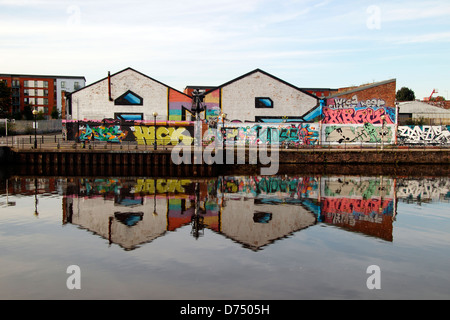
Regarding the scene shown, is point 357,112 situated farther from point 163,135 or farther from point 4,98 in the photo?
point 4,98

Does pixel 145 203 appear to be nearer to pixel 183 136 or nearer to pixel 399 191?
pixel 399 191

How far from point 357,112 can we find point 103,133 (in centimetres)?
3521

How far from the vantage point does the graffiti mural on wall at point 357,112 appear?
55938 millimetres

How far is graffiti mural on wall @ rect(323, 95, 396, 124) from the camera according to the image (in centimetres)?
5594

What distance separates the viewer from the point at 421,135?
5612 cm

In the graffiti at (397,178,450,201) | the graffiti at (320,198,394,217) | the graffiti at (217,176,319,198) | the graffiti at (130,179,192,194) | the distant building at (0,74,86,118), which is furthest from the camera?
the distant building at (0,74,86,118)

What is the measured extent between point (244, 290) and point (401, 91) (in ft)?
484

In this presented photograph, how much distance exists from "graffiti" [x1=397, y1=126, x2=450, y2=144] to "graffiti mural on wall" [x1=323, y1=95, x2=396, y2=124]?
2126mm

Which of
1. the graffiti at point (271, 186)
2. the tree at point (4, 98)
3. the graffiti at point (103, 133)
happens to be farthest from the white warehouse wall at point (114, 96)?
the tree at point (4, 98)

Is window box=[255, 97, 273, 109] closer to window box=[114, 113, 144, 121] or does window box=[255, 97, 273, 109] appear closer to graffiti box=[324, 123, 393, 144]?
graffiti box=[324, 123, 393, 144]

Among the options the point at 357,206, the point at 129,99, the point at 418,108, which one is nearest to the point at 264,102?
the point at 129,99

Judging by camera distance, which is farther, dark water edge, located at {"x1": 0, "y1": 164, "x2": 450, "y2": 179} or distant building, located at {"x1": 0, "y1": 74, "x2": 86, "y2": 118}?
distant building, located at {"x1": 0, "y1": 74, "x2": 86, "y2": 118}

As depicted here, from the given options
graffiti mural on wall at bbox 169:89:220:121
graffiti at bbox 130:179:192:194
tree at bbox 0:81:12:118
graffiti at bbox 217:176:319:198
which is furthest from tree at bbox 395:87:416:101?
graffiti at bbox 130:179:192:194

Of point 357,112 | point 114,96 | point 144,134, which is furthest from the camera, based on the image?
point 357,112
